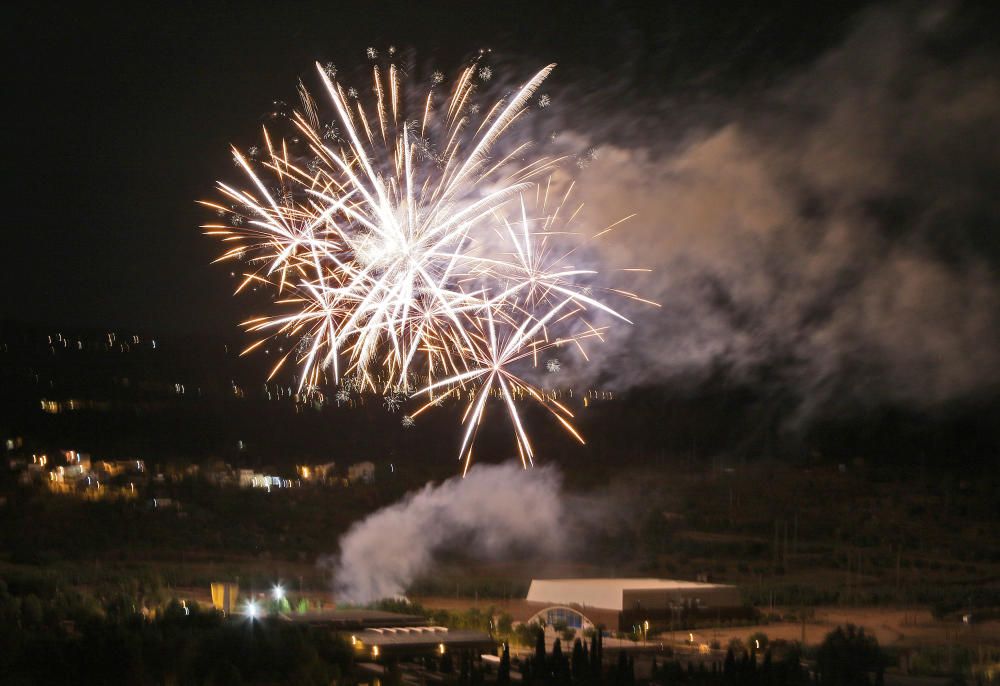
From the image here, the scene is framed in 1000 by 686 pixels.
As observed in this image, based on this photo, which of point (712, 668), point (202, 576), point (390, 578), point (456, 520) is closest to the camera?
point (712, 668)

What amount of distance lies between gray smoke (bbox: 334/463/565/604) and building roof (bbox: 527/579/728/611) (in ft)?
11.6

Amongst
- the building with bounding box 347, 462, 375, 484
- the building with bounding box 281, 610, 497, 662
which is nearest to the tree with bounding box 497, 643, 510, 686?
the building with bounding box 281, 610, 497, 662

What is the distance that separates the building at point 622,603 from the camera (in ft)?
67.5

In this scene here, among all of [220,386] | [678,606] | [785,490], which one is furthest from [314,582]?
[785,490]

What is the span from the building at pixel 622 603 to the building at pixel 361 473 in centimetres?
1756

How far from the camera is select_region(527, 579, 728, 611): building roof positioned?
20922 mm

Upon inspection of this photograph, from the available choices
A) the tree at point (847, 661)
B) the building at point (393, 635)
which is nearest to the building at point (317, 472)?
the building at point (393, 635)

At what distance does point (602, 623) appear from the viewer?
20188 millimetres

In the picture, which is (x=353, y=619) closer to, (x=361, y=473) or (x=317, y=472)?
(x=361, y=473)

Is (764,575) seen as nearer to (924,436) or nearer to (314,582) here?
(924,436)

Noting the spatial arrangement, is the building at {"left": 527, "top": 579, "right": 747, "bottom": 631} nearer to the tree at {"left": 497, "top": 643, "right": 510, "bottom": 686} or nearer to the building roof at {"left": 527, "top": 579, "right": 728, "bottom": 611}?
the building roof at {"left": 527, "top": 579, "right": 728, "bottom": 611}

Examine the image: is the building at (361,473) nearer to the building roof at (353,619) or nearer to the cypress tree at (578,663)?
the building roof at (353,619)

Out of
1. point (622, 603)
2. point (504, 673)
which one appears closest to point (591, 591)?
point (622, 603)

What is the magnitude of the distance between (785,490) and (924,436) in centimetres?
1013
